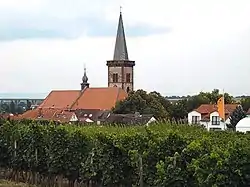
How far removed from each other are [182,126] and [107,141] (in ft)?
12.3

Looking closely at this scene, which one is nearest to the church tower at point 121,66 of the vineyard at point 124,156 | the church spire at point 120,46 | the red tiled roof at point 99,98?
the church spire at point 120,46

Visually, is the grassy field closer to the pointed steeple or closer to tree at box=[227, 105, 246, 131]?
tree at box=[227, 105, 246, 131]

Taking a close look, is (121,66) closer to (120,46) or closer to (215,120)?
(120,46)

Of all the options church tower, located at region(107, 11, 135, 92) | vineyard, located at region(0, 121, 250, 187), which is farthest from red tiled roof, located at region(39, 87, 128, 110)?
vineyard, located at region(0, 121, 250, 187)

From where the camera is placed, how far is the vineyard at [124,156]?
1627cm

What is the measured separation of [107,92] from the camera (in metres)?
107

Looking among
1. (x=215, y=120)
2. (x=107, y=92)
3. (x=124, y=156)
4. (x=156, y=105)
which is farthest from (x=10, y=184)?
(x=107, y=92)

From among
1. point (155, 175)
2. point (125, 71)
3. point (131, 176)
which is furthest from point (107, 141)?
point (125, 71)

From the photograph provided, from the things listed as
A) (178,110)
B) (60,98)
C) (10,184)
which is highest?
(60,98)

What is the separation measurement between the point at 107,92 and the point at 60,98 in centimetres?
1071

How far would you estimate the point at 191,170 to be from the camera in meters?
17.4

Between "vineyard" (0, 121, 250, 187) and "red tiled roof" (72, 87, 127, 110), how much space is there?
75.6m

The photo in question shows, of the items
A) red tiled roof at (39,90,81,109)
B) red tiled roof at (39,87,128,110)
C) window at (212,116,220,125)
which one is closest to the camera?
window at (212,116,220,125)

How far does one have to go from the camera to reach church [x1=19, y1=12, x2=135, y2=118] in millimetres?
105938
